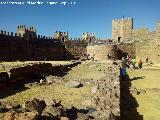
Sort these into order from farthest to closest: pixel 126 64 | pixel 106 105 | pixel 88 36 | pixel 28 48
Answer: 1. pixel 88 36
2. pixel 28 48
3. pixel 126 64
4. pixel 106 105

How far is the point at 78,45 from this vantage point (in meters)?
50.0

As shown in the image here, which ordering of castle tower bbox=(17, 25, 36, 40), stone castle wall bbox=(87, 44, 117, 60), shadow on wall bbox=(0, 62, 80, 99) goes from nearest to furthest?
shadow on wall bbox=(0, 62, 80, 99) → stone castle wall bbox=(87, 44, 117, 60) → castle tower bbox=(17, 25, 36, 40)

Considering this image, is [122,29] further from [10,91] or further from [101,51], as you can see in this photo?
[10,91]

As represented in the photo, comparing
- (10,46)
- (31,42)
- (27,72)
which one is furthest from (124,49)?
(27,72)

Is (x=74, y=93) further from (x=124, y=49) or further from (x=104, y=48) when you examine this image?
(x=124, y=49)

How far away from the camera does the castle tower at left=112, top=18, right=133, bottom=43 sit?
52844 mm

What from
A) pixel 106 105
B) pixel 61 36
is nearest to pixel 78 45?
pixel 61 36

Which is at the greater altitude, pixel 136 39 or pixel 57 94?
pixel 136 39

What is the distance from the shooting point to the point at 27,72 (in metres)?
13.2

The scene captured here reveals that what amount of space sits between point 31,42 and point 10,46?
5628mm

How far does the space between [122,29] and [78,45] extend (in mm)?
9303

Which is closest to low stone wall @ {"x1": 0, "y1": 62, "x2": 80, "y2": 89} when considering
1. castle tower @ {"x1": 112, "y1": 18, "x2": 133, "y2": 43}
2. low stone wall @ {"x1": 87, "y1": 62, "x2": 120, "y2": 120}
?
low stone wall @ {"x1": 87, "y1": 62, "x2": 120, "y2": 120}

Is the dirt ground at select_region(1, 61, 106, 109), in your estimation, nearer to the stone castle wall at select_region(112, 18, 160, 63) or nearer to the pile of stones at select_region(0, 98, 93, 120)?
the pile of stones at select_region(0, 98, 93, 120)

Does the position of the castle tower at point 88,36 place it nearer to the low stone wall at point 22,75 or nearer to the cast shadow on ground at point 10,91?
the low stone wall at point 22,75
